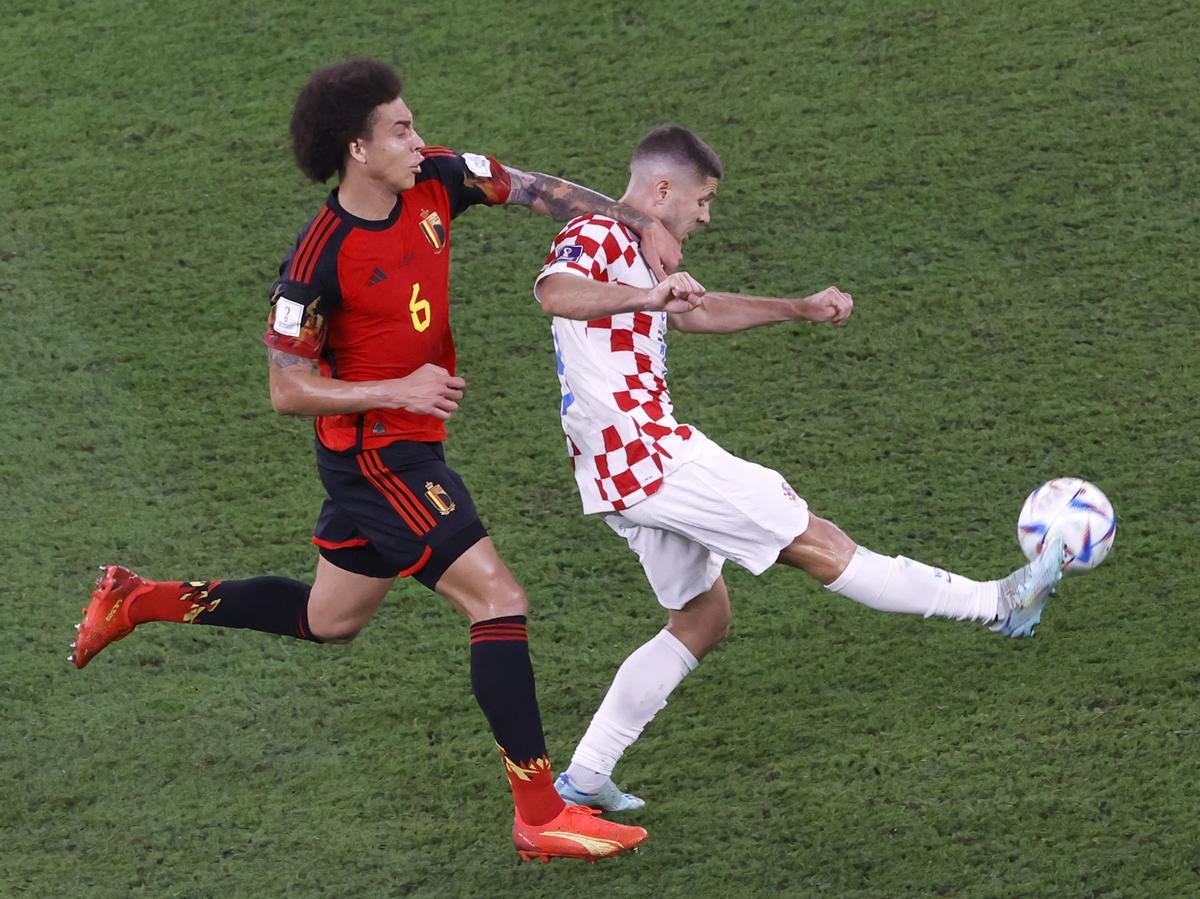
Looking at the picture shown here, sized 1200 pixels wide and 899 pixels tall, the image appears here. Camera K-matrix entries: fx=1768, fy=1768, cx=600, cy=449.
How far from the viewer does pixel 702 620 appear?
4266 mm

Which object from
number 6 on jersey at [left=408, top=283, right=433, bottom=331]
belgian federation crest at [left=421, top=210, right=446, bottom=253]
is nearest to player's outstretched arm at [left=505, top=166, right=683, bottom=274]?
belgian federation crest at [left=421, top=210, right=446, bottom=253]

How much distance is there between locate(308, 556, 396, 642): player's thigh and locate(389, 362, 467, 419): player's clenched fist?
1.95 ft

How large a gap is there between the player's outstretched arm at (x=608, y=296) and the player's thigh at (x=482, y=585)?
57 cm

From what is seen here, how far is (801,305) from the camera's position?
420 cm

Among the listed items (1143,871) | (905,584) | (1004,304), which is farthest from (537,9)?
(1143,871)

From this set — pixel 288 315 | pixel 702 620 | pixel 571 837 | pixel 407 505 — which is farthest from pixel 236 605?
pixel 702 620

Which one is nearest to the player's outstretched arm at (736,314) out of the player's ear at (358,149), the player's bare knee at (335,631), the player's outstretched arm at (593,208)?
the player's outstretched arm at (593,208)

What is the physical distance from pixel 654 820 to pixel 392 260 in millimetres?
1477

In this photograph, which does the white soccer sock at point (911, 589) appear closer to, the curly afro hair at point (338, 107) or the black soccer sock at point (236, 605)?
the black soccer sock at point (236, 605)

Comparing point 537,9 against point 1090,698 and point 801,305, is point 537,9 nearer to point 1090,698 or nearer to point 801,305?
point 801,305

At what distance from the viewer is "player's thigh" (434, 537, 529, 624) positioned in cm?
394

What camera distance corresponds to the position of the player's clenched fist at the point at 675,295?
146 inches

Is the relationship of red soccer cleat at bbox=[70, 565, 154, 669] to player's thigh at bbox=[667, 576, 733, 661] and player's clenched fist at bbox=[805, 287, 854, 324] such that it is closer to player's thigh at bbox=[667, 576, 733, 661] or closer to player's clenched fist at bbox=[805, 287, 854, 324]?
player's thigh at bbox=[667, 576, 733, 661]

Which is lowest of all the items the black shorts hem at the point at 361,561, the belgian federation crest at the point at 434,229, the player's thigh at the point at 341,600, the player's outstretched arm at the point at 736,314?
the player's thigh at the point at 341,600
